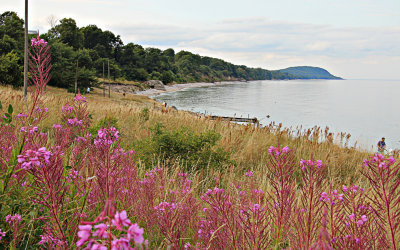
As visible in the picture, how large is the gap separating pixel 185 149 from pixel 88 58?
174ft

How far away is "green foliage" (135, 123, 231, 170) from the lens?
5.70 m

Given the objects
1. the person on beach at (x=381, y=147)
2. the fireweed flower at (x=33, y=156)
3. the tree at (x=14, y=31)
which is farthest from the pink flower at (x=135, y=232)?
the tree at (x=14, y=31)

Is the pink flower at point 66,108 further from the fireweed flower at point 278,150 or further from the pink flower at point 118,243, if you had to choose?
the pink flower at point 118,243

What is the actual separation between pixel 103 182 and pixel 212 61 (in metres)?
188

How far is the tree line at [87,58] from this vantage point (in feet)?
126

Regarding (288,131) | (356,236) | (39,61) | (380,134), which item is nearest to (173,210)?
(356,236)

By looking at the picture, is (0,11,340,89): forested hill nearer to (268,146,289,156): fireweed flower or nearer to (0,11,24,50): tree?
(0,11,24,50): tree

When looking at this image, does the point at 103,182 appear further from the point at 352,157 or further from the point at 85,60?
the point at 85,60

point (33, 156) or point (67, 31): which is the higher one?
point (67, 31)

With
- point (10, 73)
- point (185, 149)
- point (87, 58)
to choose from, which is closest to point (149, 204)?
point (185, 149)

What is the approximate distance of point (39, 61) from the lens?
7.02 feet

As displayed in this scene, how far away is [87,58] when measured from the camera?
52.9 metres

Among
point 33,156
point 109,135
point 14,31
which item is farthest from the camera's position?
point 14,31

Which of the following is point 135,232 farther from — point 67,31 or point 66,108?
point 67,31
